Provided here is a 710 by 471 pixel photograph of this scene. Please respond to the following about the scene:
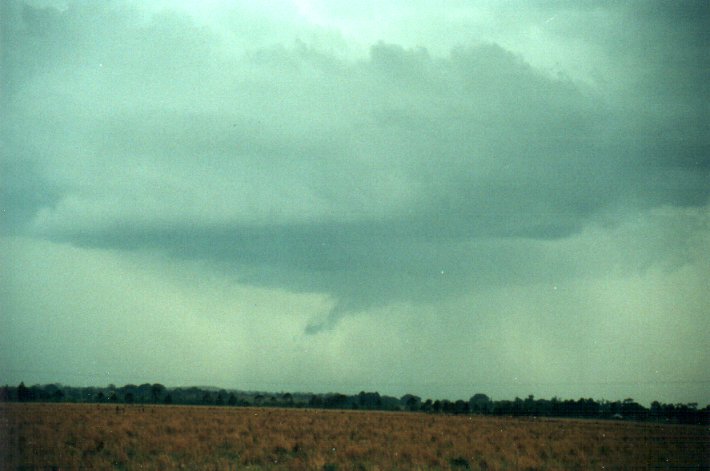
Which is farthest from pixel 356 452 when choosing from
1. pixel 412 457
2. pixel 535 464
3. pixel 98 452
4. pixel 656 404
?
pixel 656 404

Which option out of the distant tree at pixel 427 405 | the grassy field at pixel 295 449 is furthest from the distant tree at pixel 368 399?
the grassy field at pixel 295 449

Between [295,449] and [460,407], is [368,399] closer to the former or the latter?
[460,407]

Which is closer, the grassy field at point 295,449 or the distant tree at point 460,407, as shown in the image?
the grassy field at point 295,449

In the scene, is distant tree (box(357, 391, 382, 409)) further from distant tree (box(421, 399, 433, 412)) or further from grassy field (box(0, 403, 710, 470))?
grassy field (box(0, 403, 710, 470))

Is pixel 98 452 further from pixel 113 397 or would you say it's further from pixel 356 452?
pixel 113 397

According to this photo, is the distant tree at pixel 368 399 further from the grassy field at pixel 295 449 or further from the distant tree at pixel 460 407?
the grassy field at pixel 295 449

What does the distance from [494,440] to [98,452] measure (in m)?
16.7

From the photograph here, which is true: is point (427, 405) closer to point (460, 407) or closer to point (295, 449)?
point (460, 407)

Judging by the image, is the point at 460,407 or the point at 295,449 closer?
the point at 295,449

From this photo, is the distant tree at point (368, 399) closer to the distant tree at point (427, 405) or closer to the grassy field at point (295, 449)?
the distant tree at point (427, 405)

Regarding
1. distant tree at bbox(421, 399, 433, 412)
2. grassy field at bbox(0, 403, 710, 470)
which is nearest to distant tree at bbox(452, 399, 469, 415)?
distant tree at bbox(421, 399, 433, 412)

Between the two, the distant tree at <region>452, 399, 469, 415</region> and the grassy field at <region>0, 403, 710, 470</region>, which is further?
the distant tree at <region>452, 399, 469, 415</region>

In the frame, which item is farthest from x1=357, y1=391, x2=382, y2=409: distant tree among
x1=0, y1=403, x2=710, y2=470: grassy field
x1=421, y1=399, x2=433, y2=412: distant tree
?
x1=0, y1=403, x2=710, y2=470: grassy field

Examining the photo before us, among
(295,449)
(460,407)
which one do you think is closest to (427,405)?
(460,407)
